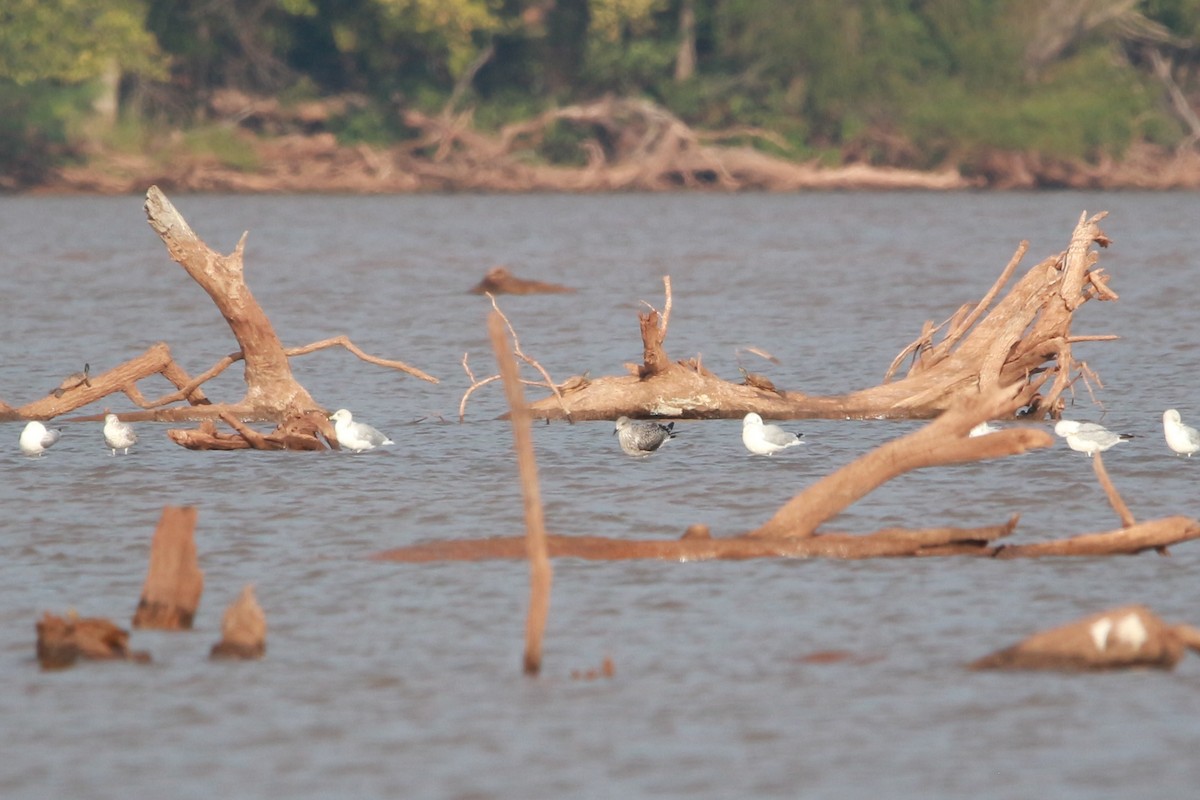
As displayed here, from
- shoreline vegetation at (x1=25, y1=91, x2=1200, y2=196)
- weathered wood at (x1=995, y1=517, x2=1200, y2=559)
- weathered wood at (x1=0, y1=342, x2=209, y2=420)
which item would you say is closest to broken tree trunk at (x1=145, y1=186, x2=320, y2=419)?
weathered wood at (x1=0, y1=342, x2=209, y2=420)

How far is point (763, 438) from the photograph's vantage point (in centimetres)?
1538

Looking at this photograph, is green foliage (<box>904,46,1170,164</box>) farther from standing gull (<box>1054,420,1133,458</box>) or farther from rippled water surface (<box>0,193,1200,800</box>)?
standing gull (<box>1054,420,1133,458</box>)

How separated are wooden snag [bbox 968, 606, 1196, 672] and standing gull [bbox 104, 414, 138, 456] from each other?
8.41 meters

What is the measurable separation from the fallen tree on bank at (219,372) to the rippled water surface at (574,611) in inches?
9.6

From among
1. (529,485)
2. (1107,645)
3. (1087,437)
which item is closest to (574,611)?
(529,485)

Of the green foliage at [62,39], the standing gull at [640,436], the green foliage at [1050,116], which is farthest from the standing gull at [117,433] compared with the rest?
the green foliage at [1050,116]

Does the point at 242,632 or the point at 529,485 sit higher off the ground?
the point at 529,485

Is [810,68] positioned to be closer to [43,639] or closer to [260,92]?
[260,92]

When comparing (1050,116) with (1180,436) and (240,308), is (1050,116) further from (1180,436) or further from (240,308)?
(240,308)

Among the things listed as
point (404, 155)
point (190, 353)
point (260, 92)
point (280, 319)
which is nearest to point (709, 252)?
point (280, 319)

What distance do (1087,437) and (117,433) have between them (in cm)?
679

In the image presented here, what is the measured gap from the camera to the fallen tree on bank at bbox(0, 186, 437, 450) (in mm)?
15602

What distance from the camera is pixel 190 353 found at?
25.0 m

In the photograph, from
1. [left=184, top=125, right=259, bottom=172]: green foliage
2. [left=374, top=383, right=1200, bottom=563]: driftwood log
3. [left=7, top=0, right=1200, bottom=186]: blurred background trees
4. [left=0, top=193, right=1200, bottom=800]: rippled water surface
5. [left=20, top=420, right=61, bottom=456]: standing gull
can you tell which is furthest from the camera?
[left=7, top=0, right=1200, bottom=186]: blurred background trees
